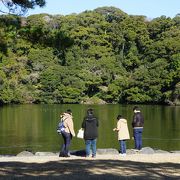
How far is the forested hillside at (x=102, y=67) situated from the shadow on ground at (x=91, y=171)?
5694cm

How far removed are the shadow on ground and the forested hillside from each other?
56938 millimetres

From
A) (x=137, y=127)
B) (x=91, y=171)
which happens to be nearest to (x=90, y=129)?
(x=137, y=127)

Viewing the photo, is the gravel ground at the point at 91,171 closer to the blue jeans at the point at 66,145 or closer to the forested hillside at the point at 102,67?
the blue jeans at the point at 66,145

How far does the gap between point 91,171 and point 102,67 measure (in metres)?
65.9

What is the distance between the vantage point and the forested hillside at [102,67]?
228 ft

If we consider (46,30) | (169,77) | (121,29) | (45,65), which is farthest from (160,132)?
(121,29)

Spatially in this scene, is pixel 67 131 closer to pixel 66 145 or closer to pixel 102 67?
pixel 66 145

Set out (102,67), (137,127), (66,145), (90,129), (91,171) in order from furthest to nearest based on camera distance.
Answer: (102,67) < (137,127) < (66,145) < (90,129) < (91,171)

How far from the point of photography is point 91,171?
8375 mm

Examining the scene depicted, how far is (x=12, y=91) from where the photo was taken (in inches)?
2719

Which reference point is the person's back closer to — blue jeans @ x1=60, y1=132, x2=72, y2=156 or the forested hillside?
blue jeans @ x1=60, y1=132, x2=72, y2=156

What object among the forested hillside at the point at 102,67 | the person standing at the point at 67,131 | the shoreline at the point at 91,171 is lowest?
the shoreline at the point at 91,171

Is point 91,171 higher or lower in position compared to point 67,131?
lower

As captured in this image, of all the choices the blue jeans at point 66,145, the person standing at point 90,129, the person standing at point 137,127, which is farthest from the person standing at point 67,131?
the person standing at point 137,127
